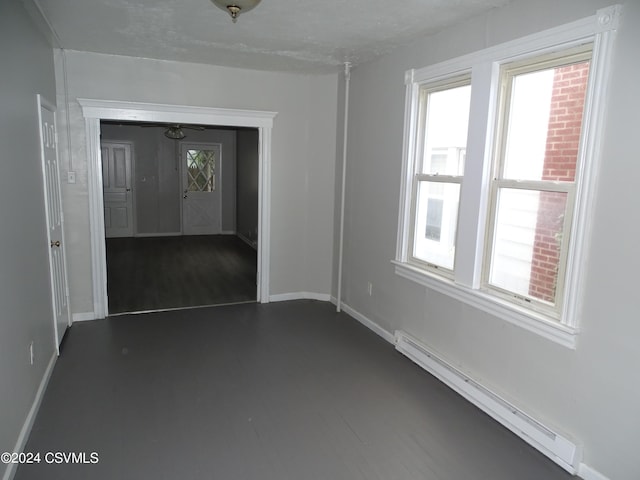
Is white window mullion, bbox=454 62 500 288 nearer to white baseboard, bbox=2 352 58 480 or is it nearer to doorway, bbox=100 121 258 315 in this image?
white baseboard, bbox=2 352 58 480

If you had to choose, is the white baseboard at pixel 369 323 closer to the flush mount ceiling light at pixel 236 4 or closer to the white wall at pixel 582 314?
the white wall at pixel 582 314

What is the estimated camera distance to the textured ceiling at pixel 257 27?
9.16 ft

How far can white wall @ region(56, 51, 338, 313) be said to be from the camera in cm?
416

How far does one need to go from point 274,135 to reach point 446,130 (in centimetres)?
217

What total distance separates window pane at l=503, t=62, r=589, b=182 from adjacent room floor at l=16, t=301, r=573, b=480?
5.27ft

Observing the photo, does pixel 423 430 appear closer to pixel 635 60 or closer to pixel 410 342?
pixel 410 342

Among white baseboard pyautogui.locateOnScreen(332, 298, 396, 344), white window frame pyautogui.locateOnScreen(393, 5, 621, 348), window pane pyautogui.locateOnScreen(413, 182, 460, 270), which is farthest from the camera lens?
white baseboard pyautogui.locateOnScreen(332, 298, 396, 344)

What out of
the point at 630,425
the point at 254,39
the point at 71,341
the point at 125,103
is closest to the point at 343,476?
the point at 630,425

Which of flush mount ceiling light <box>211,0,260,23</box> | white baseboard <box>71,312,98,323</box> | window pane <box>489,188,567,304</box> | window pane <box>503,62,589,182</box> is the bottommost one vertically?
white baseboard <box>71,312,98,323</box>

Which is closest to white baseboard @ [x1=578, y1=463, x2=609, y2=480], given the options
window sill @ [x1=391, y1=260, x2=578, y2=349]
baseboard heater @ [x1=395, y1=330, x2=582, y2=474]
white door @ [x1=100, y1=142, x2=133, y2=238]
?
baseboard heater @ [x1=395, y1=330, x2=582, y2=474]

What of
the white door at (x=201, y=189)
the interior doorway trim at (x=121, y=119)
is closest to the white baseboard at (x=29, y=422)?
the interior doorway trim at (x=121, y=119)

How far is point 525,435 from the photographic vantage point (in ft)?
8.35

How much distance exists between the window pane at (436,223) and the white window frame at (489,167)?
0.31ft

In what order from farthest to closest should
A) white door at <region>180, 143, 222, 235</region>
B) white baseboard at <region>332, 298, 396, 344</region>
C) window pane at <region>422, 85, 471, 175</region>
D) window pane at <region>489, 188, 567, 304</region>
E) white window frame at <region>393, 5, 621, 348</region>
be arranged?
white door at <region>180, 143, 222, 235</region> → white baseboard at <region>332, 298, 396, 344</region> → window pane at <region>422, 85, 471, 175</region> → window pane at <region>489, 188, 567, 304</region> → white window frame at <region>393, 5, 621, 348</region>
